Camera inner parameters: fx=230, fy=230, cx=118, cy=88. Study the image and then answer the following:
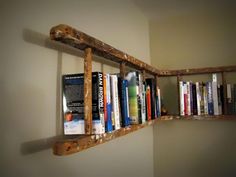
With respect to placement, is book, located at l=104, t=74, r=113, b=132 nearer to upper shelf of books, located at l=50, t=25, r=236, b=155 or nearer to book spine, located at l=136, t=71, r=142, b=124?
upper shelf of books, located at l=50, t=25, r=236, b=155

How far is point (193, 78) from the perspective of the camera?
2.11 metres

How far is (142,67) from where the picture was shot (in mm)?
1531

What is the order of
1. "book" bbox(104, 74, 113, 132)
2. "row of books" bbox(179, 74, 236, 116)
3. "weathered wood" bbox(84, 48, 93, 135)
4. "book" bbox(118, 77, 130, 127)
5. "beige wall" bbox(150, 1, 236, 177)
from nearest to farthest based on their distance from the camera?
1. "weathered wood" bbox(84, 48, 93, 135)
2. "book" bbox(104, 74, 113, 132)
3. "book" bbox(118, 77, 130, 127)
4. "row of books" bbox(179, 74, 236, 116)
5. "beige wall" bbox(150, 1, 236, 177)

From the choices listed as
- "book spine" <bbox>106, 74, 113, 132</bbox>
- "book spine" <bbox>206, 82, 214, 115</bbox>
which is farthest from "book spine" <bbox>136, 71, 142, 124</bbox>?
"book spine" <bbox>206, 82, 214, 115</bbox>

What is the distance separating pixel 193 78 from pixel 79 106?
1459 millimetres

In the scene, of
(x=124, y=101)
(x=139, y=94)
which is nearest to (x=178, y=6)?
(x=139, y=94)

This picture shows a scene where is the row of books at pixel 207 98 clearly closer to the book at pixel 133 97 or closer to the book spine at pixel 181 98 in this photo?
the book spine at pixel 181 98

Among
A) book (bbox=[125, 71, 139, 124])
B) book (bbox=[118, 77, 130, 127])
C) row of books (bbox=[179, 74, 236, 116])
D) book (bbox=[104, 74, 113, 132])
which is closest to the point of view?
book (bbox=[104, 74, 113, 132])

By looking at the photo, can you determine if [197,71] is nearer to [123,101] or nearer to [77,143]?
[123,101]

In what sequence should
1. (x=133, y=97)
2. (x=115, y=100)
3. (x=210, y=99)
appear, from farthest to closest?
(x=210, y=99) < (x=133, y=97) < (x=115, y=100)

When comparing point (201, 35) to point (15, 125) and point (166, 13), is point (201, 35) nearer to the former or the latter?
point (166, 13)

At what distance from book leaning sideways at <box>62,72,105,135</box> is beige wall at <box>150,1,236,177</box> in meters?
1.38

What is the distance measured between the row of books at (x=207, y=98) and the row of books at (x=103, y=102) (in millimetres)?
755

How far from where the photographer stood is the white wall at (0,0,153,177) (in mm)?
802
